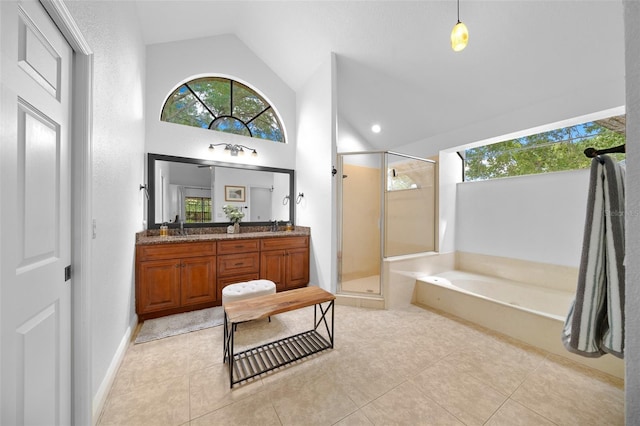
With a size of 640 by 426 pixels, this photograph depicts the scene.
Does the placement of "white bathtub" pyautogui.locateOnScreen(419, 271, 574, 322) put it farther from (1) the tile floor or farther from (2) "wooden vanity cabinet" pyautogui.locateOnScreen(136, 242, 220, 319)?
(2) "wooden vanity cabinet" pyautogui.locateOnScreen(136, 242, 220, 319)

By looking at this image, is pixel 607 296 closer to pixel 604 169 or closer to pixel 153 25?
pixel 604 169

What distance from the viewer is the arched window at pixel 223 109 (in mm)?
3066

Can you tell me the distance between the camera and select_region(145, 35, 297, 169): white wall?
286 centimetres

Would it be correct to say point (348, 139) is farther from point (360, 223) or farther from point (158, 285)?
point (158, 285)

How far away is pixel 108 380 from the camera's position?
4.80 feet

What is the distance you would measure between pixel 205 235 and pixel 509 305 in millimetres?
3449

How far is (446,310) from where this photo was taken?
8.83ft

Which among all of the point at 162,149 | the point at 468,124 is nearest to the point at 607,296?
the point at 468,124

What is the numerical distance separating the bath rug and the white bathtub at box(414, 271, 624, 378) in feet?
8.22

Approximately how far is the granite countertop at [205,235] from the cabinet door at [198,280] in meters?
0.24

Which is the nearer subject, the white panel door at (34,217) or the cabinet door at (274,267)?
the white panel door at (34,217)

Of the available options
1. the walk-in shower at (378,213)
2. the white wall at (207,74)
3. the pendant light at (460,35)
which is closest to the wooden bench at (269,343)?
the walk-in shower at (378,213)

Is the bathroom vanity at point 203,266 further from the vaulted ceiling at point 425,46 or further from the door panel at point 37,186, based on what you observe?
the vaulted ceiling at point 425,46

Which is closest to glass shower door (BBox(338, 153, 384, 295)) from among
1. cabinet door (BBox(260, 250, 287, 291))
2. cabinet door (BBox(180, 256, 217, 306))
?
cabinet door (BBox(260, 250, 287, 291))
